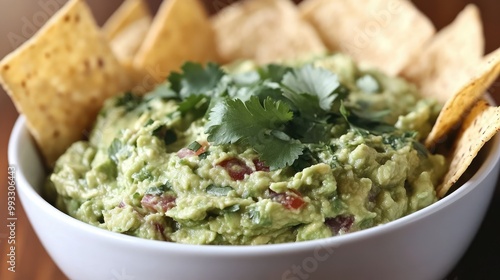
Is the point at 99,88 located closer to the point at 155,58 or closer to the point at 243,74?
the point at 155,58

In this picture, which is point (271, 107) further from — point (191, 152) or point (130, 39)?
point (130, 39)

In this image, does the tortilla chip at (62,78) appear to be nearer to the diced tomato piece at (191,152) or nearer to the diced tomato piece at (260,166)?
the diced tomato piece at (191,152)

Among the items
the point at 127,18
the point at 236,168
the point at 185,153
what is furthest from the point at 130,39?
the point at 236,168

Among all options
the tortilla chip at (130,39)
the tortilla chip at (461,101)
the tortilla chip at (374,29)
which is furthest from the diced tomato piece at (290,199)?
the tortilla chip at (130,39)

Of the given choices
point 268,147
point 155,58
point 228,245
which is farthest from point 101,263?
point 155,58

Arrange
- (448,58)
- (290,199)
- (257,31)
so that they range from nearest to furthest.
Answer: (290,199)
(448,58)
(257,31)

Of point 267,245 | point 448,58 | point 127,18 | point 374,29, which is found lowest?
point 448,58
